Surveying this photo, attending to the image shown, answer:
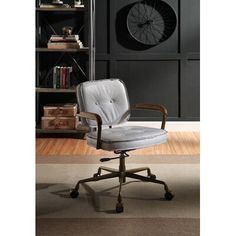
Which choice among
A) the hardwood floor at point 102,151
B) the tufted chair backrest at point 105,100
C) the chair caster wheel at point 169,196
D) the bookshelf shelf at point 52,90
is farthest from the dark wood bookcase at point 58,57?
the chair caster wheel at point 169,196

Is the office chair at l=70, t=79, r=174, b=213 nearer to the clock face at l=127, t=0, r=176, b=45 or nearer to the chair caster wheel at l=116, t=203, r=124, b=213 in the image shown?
the chair caster wheel at l=116, t=203, r=124, b=213

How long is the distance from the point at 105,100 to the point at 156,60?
2694 mm

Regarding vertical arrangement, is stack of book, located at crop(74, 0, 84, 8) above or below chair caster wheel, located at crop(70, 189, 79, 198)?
above

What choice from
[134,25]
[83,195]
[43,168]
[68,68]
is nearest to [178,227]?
[83,195]

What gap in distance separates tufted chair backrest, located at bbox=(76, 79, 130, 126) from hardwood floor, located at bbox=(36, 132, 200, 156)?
137 centimetres

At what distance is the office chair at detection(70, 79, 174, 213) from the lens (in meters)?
3.58

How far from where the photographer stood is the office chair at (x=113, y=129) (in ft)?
11.8

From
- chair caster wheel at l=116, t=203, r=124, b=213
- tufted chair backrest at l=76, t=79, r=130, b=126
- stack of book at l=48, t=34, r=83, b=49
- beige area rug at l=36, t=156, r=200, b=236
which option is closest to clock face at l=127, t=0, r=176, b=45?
stack of book at l=48, t=34, r=83, b=49

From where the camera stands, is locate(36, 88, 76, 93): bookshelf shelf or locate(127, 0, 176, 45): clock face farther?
locate(127, 0, 176, 45): clock face

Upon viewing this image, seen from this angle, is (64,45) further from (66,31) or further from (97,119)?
(97,119)

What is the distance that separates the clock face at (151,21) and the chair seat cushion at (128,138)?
9.71 feet
